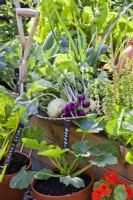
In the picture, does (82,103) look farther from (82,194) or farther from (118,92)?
(82,194)

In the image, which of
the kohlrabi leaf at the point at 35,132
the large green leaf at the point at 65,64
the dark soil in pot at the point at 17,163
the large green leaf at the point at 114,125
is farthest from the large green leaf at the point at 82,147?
the large green leaf at the point at 65,64

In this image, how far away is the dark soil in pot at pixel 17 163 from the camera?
1.61 meters

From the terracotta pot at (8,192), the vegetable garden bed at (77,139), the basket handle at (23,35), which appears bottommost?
the terracotta pot at (8,192)

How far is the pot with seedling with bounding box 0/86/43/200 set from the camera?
5.05 ft

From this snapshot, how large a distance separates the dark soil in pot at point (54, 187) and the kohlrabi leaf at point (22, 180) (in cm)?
10

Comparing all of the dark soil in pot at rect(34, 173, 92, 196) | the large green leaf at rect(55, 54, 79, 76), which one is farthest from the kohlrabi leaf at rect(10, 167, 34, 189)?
the large green leaf at rect(55, 54, 79, 76)

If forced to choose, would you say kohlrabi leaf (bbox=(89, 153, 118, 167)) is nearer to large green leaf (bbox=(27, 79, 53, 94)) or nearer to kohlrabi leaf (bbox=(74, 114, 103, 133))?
kohlrabi leaf (bbox=(74, 114, 103, 133))

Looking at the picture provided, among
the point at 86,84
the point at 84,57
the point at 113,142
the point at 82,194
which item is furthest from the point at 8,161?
the point at 84,57

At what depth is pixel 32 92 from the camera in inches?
69.6

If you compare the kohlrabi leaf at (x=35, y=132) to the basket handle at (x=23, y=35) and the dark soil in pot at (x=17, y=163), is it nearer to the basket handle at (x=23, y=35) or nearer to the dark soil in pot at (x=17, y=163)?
the dark soil in pot at (x=17, y=163)

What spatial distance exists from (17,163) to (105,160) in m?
0.50

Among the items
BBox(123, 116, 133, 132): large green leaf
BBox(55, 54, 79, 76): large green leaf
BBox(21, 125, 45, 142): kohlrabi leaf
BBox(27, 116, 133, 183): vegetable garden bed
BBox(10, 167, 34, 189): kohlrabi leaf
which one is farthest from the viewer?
BBox(55, 54, 79, 76): large green leaf

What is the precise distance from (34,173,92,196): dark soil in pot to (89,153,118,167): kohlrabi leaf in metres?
0.19

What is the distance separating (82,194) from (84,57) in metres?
0.74
